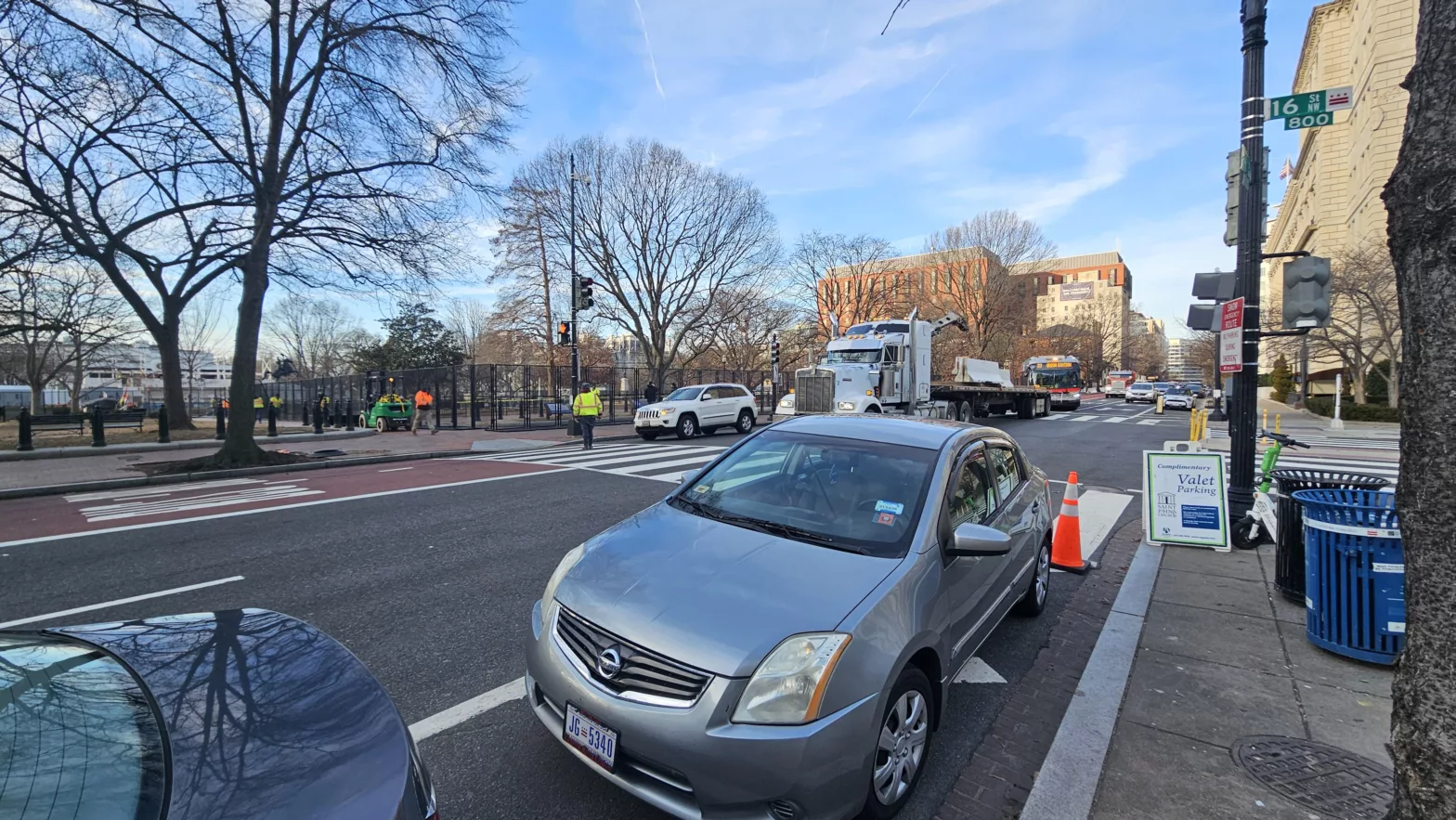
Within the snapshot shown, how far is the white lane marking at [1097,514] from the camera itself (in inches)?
284

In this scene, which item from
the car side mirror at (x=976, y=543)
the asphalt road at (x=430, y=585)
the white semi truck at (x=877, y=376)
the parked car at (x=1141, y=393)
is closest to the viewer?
the asphalt road at (x=430, y=585)

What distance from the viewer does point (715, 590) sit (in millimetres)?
2611

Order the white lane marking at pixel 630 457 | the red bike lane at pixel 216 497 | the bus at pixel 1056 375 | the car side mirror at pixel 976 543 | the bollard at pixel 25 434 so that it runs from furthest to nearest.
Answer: the bus at pixel 1056 375 → the bollard at pixel 25 434 → the white lane marking at pixel 630 457 → the red bike lane at pixel 216 497 → the car side mirror at pixel 976 543

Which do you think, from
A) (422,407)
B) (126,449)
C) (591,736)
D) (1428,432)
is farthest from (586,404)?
(1428,432)

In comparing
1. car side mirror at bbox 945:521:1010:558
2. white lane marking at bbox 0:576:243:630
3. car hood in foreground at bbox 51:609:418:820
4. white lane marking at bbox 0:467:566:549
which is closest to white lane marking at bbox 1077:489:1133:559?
car side mirror at bbox 945:521:1010:558

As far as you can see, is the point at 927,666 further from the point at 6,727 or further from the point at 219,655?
the point at 6,727

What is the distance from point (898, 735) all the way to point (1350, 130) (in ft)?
214

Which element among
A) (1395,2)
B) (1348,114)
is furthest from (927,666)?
(1348,114)

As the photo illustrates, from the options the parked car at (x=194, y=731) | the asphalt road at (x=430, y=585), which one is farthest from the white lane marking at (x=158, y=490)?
the parked car at (x=194, y=731)

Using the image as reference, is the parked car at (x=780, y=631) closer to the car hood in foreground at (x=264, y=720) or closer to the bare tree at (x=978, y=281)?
the car hood in foreground at (x=264, y=720)

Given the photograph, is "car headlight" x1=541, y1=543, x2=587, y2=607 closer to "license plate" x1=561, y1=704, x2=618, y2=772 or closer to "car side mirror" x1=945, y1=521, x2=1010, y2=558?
"license plate" x1=561, y1=704, x2=618, y2=772

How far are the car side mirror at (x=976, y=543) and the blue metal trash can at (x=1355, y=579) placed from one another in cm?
265

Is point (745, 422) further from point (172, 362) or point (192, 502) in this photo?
point (172, 362)

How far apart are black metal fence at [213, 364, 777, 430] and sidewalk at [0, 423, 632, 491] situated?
1552 millimetres
